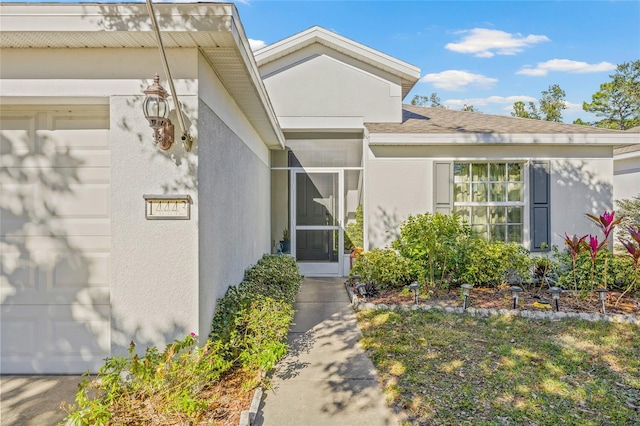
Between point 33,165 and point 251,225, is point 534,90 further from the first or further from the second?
point 33,165

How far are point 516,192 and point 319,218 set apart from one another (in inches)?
196

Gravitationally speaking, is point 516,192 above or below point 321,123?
below

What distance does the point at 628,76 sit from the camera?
2862cm

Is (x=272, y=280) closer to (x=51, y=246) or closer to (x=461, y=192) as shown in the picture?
(x=51, y=246)

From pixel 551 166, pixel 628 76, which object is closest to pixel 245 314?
pixel 551 166

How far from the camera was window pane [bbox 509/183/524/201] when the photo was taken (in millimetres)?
8320

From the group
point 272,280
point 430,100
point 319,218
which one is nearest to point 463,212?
point 319,218

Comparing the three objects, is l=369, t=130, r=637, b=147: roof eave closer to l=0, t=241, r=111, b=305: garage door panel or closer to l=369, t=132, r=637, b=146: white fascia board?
l=369, t=132, r=637, b=146: white fascia board

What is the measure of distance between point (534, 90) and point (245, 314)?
40.8m

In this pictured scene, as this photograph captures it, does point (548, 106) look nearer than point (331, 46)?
No

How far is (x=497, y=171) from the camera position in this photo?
8.36 m

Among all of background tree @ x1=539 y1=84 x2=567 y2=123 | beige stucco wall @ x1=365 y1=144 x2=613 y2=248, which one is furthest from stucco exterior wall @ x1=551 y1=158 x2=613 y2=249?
background tree @ x1=539 y1=84 x2=567 y2=123

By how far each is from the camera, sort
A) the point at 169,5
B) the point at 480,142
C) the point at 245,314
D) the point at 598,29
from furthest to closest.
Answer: the point at 598,29
the point at 480,142
the point at 245,314
the point at 169,5

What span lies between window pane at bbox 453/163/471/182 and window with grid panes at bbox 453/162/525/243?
24 millimetres
